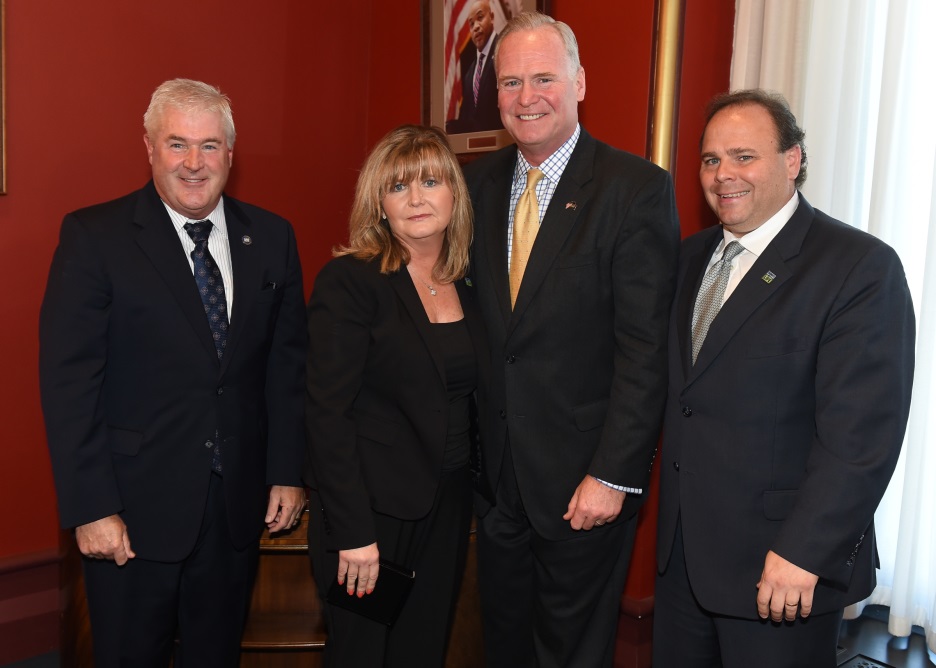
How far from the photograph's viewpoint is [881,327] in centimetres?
174

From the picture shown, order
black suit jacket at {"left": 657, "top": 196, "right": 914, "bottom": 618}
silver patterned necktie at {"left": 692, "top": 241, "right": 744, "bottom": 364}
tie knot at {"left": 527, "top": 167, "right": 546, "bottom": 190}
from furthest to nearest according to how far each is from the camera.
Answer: tie knot at {"left": 527, "top": 167, "right": 546, "bottom": 190} → silver patterned necktie at {"left": 692, "top": 241, "right": 744, "bottom": 364} → black suit jacket at {"left": 657, "top": 196, "right": 914, "bottom": 618}

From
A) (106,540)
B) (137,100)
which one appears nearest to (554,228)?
(106,540)

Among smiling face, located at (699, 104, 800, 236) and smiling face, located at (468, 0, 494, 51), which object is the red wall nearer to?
smiling face, located at (468, 0, 494, 51)

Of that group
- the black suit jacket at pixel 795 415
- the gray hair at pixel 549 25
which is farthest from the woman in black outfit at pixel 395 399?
the black suit jacket at pixel 795 415

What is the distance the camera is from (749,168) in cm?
195

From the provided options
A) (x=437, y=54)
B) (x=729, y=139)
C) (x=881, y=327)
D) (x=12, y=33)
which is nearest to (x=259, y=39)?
(x=437, y=54)

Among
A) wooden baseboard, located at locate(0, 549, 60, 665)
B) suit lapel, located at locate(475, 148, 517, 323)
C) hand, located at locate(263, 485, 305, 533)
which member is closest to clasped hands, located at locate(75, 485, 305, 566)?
hand, located at locate(263, 485, 305, 533)

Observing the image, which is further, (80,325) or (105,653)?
(105,653)

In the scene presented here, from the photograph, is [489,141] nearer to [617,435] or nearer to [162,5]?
[162,5]

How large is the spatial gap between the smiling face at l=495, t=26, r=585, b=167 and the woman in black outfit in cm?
21

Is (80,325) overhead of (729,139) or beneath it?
beneath

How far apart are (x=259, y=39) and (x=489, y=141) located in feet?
3.77

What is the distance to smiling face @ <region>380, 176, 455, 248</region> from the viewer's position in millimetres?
2133

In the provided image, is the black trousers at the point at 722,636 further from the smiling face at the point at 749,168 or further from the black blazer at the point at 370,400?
the smiling face at the point at 749,168
